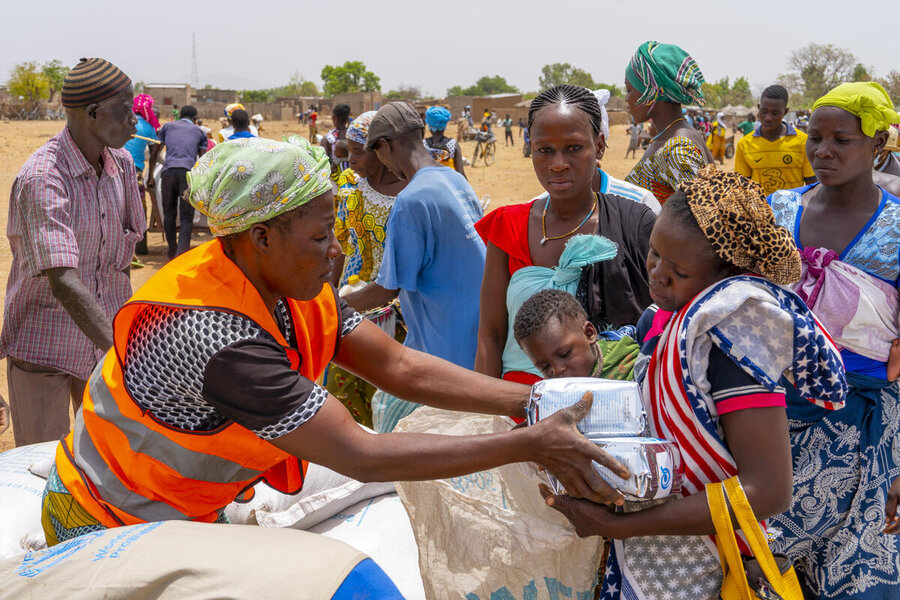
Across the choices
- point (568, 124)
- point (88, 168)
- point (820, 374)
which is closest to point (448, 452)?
point (820, 374)

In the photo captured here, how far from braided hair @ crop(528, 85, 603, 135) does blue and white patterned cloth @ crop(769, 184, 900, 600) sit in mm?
1227

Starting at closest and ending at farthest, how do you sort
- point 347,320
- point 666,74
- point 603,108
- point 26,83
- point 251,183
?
1. point 251,183
2. point 347,320
3. point 603,108
4. point 666,74
5. point 26,83

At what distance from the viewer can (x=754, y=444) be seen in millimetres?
1688

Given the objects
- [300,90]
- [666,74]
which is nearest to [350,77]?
[300,90]

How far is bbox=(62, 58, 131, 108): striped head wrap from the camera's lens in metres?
3.33

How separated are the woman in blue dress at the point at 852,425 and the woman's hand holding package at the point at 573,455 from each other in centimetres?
79

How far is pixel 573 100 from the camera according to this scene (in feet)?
9.27

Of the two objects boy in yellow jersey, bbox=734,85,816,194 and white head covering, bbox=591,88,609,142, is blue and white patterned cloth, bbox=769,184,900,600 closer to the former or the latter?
white head covering, bbox=591,88,609,142

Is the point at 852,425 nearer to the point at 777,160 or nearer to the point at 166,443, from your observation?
Result: the point at 166,443

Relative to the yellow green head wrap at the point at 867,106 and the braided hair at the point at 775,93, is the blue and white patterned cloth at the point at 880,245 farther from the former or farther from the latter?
the braided hair at the point at 775,93

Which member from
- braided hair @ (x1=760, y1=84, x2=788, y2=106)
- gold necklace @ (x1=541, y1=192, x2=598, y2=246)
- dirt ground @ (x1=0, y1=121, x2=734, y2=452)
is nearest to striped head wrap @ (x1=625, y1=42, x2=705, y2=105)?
gold necklace @ (x1=541, y1=192, x2=598, y2=246)

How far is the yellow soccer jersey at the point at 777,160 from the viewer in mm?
6855

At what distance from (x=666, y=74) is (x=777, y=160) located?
3.40 metres

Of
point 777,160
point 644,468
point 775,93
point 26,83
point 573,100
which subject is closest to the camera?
point 644,468
